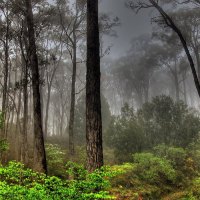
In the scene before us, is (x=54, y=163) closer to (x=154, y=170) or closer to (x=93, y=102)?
(x=154, y=170)

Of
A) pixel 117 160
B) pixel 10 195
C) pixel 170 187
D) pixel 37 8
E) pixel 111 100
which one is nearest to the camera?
pixel 10 195

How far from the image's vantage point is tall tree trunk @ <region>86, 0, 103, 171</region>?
7.80 m

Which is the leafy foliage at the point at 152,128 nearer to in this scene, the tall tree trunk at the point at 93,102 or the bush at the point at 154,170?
the bush at the point at 154,170

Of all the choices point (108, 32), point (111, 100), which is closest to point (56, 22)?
point (108, 32)

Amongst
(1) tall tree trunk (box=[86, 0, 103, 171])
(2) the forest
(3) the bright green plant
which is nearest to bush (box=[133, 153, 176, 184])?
(2) the forest

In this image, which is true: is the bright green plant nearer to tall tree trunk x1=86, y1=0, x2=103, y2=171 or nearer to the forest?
the forest

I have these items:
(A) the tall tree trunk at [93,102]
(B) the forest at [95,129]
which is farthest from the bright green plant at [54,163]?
(A) the tall tree trunk at [93,102]

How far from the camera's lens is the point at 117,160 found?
21266 mm

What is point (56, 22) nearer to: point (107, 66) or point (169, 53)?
point (169, 53)

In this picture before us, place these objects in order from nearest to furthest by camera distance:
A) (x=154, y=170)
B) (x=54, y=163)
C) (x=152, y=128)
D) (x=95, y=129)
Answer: (x=95, y=129)
(x=154, y=170)
(x=54, y=163)
(x=152, y=128)

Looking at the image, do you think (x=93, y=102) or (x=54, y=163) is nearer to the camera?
(x=93, y=102)

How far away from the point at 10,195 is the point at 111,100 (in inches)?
2402

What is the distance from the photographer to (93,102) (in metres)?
8.27

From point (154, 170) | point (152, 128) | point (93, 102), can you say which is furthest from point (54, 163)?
point (93, 102)
